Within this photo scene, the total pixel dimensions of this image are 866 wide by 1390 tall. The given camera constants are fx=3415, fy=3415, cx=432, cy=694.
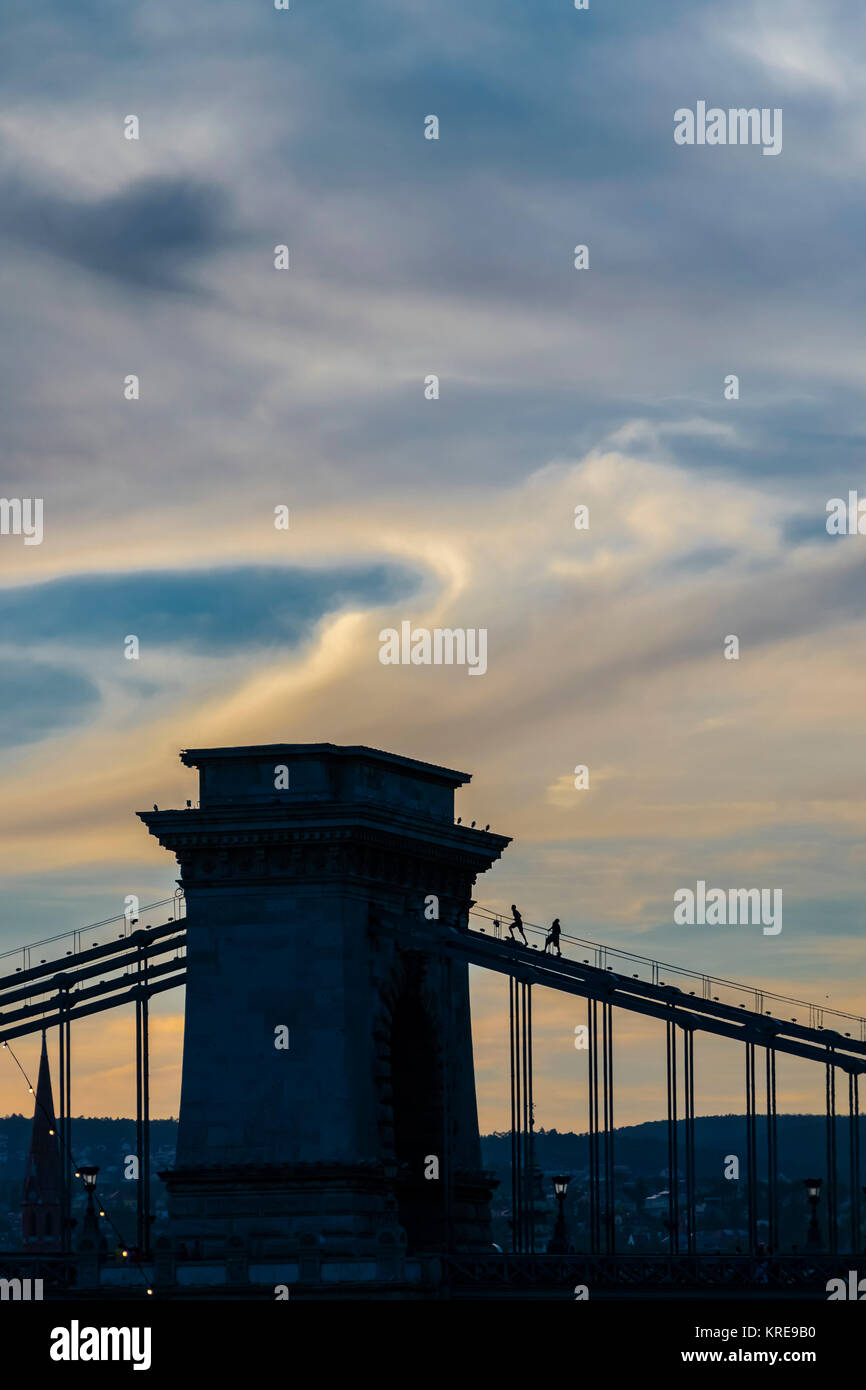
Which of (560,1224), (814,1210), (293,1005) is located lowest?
(560,1224)

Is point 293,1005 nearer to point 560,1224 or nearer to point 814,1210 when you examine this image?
point 560,1224

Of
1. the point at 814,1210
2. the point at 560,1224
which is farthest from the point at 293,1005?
the point at 814,1210

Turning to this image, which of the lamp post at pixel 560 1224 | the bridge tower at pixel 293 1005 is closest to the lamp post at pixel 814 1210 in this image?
the lamp post at pixel 560 1224

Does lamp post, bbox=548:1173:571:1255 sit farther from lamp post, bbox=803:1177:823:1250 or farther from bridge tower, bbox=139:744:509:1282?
lamp post, bbox=803:1177:823:1250

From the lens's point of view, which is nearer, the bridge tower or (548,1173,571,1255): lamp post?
the bridge tower

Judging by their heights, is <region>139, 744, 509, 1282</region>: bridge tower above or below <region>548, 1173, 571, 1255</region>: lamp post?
above

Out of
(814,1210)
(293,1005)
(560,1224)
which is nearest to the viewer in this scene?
(293,1005)

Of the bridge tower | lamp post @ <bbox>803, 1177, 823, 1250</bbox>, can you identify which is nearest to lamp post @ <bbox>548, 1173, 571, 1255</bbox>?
the bridge tower
